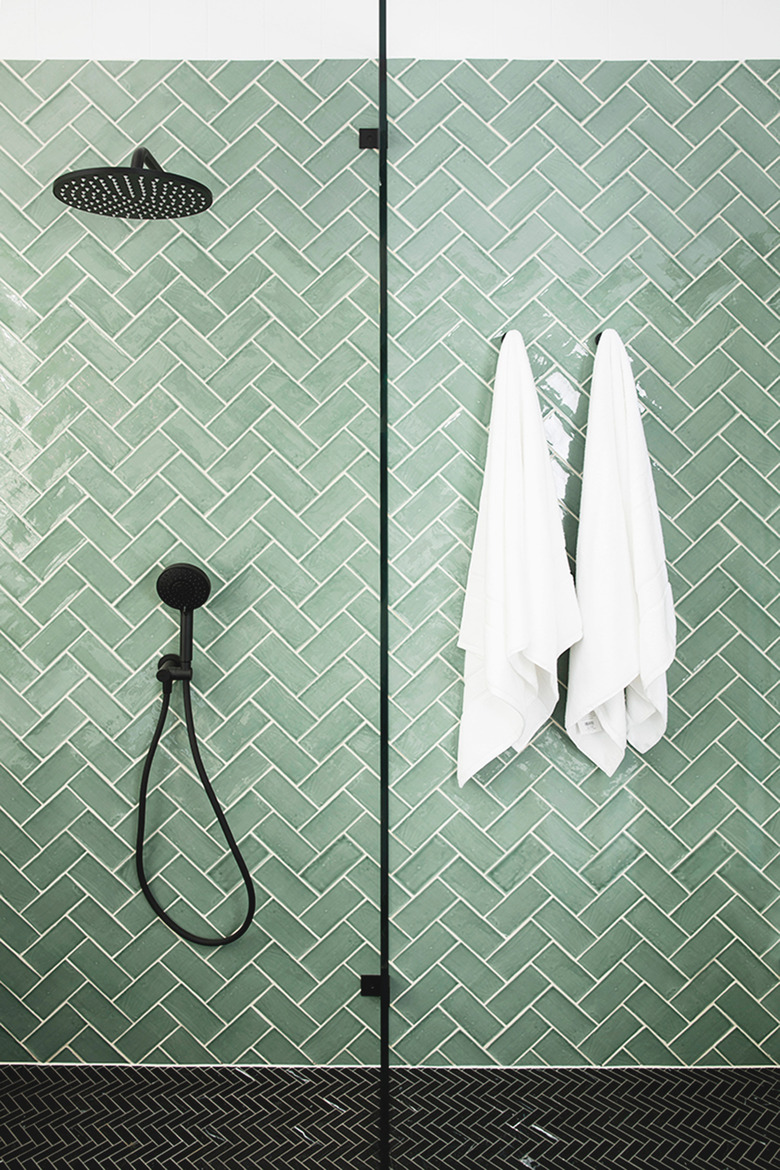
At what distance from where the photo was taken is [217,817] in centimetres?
147

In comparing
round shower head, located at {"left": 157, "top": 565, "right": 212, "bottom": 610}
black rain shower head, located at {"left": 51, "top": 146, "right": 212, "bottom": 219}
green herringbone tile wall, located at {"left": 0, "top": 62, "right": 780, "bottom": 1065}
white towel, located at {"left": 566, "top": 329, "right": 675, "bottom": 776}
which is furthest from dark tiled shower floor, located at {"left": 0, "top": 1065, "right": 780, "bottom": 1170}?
black rain shower head, located at {"left": 51, "top": 146, "right": 212, "bottom": 219}

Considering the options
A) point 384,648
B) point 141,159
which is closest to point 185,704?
point 384,648

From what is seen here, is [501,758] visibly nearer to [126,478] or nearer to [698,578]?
[698,578]

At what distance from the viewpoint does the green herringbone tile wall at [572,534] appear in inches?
41.4

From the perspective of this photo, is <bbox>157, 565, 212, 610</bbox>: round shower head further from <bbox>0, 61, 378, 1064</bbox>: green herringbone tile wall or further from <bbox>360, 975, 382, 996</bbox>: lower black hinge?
<bbox>360, 975, 382, 996</bbox>: lower black hinge

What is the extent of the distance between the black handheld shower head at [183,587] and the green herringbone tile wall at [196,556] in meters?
0.05

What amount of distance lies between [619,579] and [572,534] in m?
0.12

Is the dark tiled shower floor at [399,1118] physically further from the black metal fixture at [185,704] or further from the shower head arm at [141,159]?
the shower head arm at [141,159]

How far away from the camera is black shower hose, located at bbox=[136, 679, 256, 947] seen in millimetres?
1442

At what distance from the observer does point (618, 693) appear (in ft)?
4.32

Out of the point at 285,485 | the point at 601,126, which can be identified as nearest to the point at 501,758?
the point at 285,485

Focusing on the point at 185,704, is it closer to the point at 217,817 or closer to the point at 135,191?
the point at 217,817

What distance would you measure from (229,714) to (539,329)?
86cm
